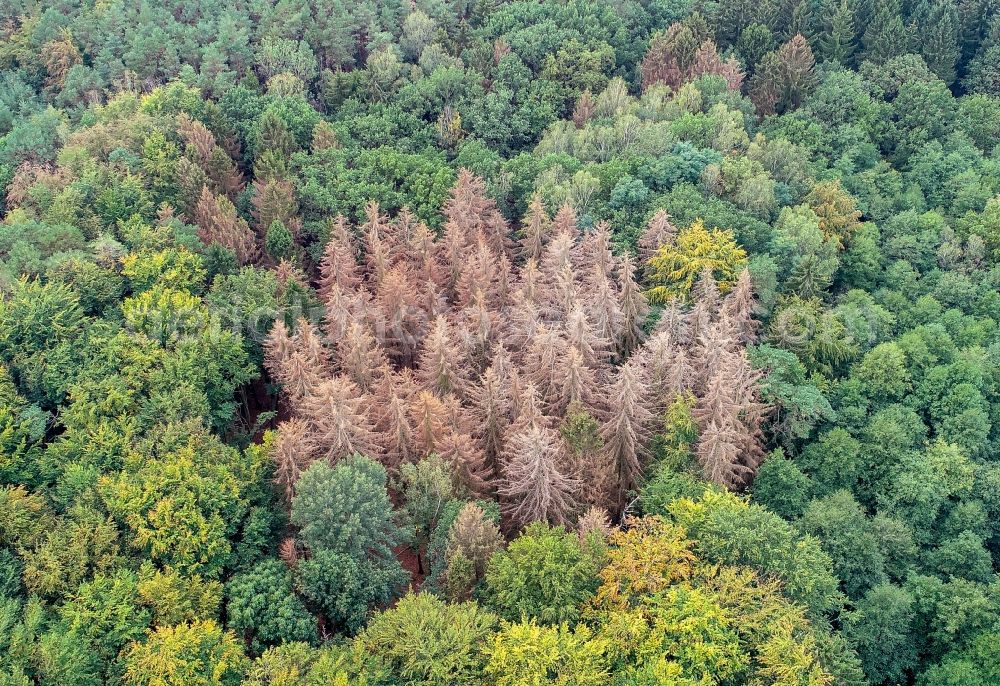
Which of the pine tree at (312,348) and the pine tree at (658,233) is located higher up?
the pine tree at (658,233)

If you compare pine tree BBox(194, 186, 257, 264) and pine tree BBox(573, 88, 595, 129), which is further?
pine tree BBox(573, 88, 595, 129)

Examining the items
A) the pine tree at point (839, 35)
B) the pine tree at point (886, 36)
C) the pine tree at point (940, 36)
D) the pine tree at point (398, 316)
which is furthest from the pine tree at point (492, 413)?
the pine tree at point (940, 36)

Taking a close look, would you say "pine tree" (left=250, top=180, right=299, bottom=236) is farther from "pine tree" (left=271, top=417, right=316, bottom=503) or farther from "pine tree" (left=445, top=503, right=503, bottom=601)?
"pine tree" (left=445, top=503, right=503, bottom=601)

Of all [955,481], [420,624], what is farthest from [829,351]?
[420,624]

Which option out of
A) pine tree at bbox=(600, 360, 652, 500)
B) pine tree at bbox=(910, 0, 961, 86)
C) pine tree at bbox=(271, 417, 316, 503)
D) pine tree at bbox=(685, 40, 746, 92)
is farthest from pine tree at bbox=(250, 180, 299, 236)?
pine tree at bbox=(910, 0, 961, 86)

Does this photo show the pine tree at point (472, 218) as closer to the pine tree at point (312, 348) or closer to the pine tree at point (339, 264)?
the pine tree at point (339, 264)

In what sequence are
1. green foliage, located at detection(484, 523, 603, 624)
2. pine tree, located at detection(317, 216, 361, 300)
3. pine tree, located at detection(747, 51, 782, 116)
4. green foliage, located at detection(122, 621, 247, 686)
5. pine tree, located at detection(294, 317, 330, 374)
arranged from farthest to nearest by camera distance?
1. pine tree, located at detection(747, 51, 782, 116)
2. pine tree, located at detection(317, 216, 361, 300)
3. pine tree, located at detection(294, 317, 330, 374)
4. green foliage, located at detection(484, 523, 603, 624)
5. green foliage, located at detection(122, 621, 247, 686)
